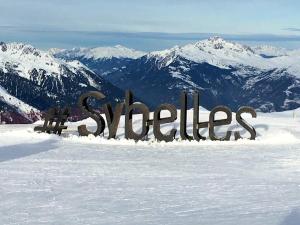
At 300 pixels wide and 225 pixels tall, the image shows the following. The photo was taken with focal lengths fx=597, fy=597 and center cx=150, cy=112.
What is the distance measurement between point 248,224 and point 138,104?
21.5 meters

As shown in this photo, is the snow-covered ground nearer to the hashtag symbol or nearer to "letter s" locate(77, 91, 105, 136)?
"letter s" locate(77, 91, 105, 136)

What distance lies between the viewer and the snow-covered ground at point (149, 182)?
14.6m

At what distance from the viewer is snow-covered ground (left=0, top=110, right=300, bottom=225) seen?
1457 centimetres

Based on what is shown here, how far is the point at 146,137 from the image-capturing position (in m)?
34.8

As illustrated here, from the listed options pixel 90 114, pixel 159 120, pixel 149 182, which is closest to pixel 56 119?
pixel 90 114

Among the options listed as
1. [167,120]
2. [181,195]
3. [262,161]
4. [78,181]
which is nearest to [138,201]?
[181,195]

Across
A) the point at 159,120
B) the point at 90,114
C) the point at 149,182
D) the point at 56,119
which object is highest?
the point at 90,114

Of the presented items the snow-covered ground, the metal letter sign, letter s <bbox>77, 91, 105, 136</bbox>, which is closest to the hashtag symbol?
letter s <bbox>77, 91, 105, 136</bbox>

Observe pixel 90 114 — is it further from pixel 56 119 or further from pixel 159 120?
pixel 159 120

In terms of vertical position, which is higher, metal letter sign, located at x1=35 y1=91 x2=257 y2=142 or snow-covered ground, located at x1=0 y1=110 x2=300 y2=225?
metal letter sign, located at x1=35 y1=91 x2=257 y2=142

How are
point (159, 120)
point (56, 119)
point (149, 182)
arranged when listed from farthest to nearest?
1. point (56, 119)
2. point (159, 120)
3. point (149, 182)

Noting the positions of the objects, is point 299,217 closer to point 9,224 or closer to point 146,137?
point 9,224

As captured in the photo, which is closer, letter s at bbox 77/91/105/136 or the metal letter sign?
the metal letter sign

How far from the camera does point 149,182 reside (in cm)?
1989
